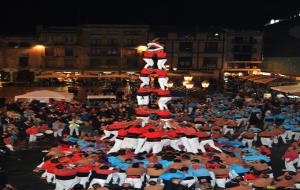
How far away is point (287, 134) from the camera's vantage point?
826 inches

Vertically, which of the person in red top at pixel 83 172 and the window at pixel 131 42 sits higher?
the window at pixel 131 42

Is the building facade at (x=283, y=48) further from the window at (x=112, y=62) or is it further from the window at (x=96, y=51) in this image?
the window at (x=96, y=51)

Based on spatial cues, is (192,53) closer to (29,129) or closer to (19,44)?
(19,44)

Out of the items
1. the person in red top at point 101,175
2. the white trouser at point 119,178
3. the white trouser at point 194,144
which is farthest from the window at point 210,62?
the person in red top at point 101,175

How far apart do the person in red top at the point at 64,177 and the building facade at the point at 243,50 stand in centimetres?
4680

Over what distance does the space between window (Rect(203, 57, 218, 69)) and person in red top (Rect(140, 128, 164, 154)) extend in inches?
1684

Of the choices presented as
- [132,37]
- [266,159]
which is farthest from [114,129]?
[132,37]

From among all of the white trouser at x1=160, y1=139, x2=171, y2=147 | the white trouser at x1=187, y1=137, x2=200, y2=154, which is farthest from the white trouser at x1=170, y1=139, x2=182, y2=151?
the white trouser at x1=187, y1=137, x2=200, y2=154

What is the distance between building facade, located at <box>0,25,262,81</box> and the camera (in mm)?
53781

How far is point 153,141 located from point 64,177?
3.80 metres

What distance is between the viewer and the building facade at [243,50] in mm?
57125

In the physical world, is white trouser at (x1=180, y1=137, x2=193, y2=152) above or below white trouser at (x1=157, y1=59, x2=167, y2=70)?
below

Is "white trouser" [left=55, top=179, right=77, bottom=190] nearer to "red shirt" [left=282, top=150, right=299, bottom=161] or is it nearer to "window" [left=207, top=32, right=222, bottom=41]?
"red shirt" [left=282, top=150, right=299, bottom=161]

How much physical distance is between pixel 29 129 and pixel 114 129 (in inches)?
218
